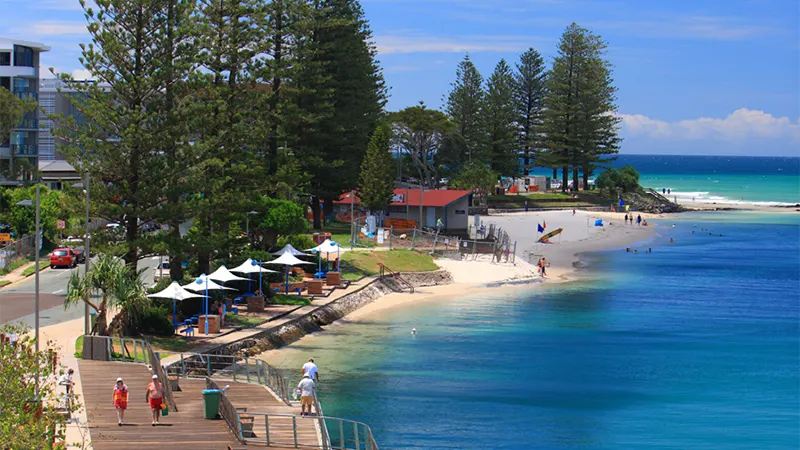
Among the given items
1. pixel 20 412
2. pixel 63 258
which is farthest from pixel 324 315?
pixel 20 412

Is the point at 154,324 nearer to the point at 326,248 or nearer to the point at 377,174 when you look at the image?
the point at 326,248

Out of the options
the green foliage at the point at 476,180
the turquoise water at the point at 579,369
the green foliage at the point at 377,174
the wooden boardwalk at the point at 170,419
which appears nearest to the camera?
the wooden boardwalk at the point at 170,419

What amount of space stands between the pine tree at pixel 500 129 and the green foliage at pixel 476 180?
11.8 metres

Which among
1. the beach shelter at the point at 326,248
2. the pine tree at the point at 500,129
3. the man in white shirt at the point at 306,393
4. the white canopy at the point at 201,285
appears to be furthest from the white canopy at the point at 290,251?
the pine tree at the point at 500,129

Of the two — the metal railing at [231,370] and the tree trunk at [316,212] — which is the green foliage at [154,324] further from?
the tree trunk at [316,212]

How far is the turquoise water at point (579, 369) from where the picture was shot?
1184 inches

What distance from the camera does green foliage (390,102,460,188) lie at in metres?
103

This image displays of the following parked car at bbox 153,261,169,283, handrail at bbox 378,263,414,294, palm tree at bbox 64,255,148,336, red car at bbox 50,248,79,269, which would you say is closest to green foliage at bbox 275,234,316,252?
parked car at bbox 153,261,169,283

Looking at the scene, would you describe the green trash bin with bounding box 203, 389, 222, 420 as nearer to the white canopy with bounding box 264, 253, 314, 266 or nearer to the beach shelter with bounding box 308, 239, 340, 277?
the white canopy with bounding box 264, 253, 314, 266

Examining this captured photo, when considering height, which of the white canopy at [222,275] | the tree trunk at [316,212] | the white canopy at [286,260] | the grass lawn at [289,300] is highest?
the tree trunk at [316,212]

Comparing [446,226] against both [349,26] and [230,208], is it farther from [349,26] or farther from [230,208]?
[230,208]

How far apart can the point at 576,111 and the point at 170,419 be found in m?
102

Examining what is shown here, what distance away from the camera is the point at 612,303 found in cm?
5591

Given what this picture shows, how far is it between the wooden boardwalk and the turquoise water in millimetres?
3725
